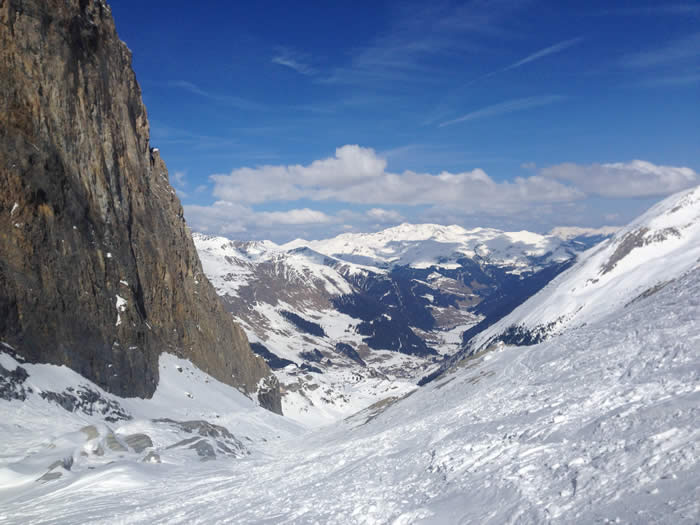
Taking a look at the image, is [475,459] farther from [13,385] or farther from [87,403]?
[87,403]

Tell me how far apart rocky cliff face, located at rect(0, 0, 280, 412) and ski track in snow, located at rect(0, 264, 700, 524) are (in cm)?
2556

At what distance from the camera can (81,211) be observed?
54750mm

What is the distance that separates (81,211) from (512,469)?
54016mm

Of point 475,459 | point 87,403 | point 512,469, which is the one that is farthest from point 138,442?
point 512,469

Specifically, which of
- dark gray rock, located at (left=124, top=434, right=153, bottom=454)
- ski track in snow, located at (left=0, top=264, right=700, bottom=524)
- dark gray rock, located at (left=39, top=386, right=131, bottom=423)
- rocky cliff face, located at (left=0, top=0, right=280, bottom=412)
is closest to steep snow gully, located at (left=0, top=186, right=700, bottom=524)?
ski track in snow, located at (left=0, top=264, right=700, bottom=524)

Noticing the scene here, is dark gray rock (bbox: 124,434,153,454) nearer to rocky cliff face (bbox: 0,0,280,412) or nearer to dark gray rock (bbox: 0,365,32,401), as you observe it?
dark gray rock (bbox: 0,365,32,401)

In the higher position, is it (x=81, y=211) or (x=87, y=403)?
(x=81, y=211)

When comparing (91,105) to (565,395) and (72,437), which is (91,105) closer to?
(72,437)

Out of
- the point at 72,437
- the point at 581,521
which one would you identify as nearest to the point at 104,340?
the point at 72,437

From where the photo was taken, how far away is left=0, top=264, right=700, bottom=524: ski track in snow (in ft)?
38.9

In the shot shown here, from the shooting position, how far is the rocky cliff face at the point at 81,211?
4500cm

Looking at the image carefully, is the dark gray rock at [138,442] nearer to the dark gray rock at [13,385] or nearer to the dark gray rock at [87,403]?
the dark gray rock at [87,403]

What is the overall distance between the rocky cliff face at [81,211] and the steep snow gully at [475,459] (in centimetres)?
881

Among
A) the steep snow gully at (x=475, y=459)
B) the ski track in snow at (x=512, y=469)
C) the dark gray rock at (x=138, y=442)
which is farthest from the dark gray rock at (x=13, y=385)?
the ski track in snow at (x=512, y=469)
